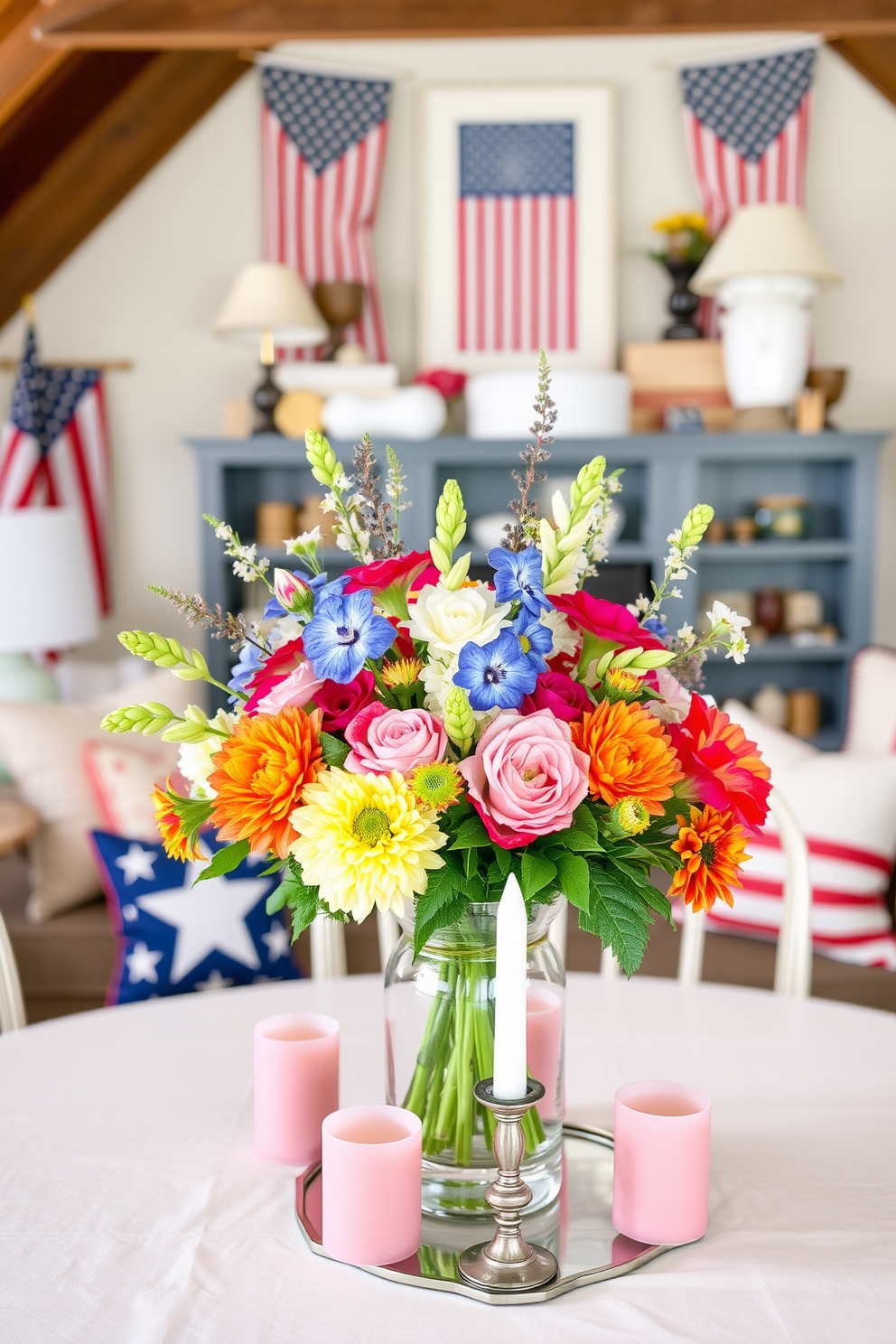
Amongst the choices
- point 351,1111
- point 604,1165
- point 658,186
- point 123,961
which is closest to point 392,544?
point 351,1111

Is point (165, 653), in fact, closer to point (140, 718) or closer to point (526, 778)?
point (140, 718)

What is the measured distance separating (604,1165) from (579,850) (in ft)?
1.21

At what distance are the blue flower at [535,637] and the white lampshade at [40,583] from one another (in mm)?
2289

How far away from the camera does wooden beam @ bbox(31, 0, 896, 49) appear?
2.81 m

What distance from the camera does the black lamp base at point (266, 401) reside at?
4.05 metres

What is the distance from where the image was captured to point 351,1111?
3.00 ft

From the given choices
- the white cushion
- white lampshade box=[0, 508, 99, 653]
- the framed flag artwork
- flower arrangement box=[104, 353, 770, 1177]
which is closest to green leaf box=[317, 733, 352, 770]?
flower arrangement box=[104, 353, 770, 1177]

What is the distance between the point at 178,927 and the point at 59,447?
2532 mm

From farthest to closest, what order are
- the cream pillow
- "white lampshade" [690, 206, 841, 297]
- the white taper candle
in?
"white lampshade" [690, 206, 841, 297]
the cream pillow
the white taper candle

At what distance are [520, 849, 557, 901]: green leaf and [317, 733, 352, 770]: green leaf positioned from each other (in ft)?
0.47

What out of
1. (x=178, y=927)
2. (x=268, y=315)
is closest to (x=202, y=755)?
(x=178, y=927)

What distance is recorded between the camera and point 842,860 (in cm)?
233

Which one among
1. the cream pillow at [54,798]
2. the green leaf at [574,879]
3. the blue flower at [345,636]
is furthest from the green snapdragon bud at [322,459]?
the cream pillow at [54,798]

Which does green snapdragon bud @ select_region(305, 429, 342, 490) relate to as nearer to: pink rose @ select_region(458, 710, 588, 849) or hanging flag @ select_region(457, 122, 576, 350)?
pink rose @ select_region(458, 710, 588, 849)
